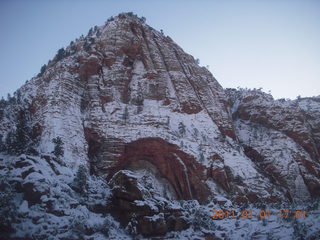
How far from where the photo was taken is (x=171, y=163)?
31.6m

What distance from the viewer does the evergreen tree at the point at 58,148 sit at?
26562mm

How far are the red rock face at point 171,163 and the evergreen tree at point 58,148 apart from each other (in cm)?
557

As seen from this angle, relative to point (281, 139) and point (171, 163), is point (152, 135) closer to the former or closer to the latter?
point (171, 163)

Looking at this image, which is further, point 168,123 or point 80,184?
point 168,123

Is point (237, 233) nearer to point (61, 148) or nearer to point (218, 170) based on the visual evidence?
point (218, 170)

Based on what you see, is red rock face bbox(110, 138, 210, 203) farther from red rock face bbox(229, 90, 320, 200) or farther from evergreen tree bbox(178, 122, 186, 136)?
red rock face bbox(229, 90, 320, 200)

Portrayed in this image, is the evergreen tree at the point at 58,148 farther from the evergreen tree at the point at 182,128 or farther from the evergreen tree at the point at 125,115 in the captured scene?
the evergreen tree at the point at 182,128

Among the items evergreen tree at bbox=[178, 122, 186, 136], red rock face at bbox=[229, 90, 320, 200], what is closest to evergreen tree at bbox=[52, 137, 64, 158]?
evergreen tree at bbox=[178, 122, 186, 136]
